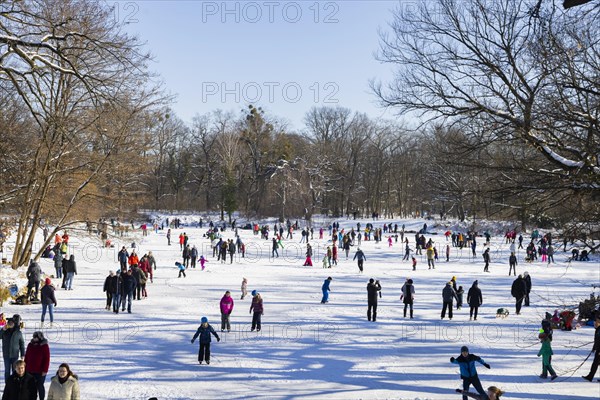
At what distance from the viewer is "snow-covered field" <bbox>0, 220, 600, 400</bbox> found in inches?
384

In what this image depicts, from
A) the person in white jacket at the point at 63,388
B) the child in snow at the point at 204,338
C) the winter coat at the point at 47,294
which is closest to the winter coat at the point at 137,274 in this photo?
the winter coat at the point at 47,294

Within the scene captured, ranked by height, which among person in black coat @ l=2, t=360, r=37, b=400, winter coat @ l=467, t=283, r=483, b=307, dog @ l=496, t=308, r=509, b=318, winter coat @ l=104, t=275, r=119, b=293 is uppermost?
winter coat @ l=104, t=275, r=119, b=293

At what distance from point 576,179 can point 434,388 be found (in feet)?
14.8

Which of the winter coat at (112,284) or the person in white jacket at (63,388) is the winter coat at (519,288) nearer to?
the winter coat at (112,284)

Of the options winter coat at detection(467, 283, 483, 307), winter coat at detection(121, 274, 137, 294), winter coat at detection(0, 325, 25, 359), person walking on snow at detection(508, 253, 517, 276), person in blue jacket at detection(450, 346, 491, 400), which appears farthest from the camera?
person walking on snow at detection(508, 253, 517, 276)

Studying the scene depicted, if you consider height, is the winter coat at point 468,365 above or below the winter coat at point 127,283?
below

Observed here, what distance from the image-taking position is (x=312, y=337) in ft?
43.5

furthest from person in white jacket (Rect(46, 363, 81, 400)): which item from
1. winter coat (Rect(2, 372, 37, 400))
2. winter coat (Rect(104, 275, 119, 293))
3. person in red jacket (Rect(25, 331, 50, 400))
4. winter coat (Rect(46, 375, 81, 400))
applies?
winter coat (Rect(104, 275, 119, 293))

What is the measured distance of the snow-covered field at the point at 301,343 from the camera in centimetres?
977

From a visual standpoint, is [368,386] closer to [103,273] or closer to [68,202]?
[68,202]

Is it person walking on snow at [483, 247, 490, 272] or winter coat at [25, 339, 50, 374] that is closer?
winter coat at [25, 339, 50, 374]

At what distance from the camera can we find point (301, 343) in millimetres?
12695

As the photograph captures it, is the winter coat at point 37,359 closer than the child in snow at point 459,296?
Yes

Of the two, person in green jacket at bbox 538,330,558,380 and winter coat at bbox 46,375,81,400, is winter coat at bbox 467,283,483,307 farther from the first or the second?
winter coat at bbox 46,375,81,400
